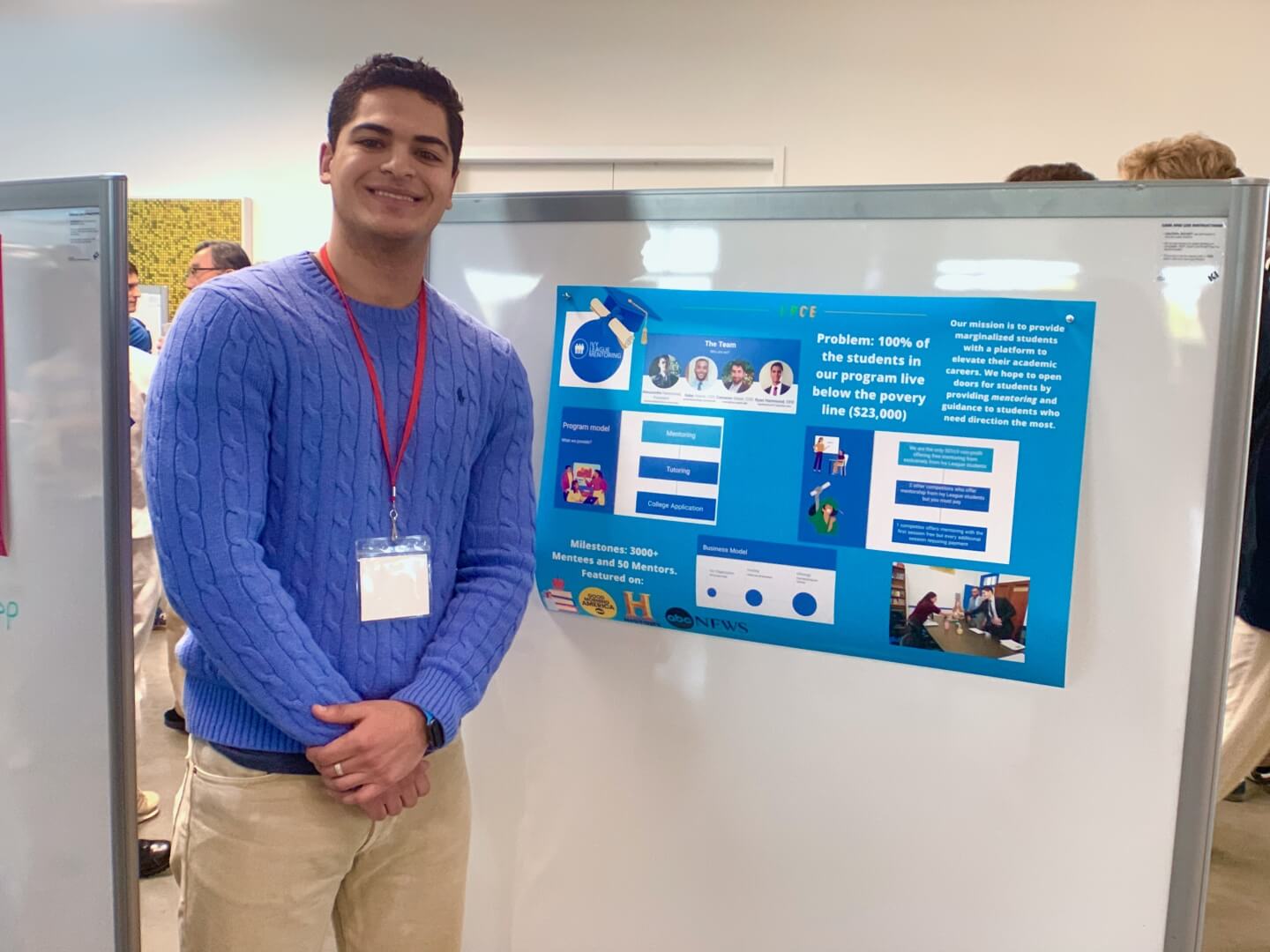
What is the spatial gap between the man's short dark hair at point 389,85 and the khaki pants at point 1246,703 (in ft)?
6.38

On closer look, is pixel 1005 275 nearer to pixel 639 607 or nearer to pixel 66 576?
pixel 639 607

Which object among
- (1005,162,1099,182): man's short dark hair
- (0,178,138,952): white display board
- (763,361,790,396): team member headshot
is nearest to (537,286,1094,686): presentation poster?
(763,361,790,396): team member headshot

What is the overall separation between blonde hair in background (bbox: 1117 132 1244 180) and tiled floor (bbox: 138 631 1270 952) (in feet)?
5.95

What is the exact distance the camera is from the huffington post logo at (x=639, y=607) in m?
1.56

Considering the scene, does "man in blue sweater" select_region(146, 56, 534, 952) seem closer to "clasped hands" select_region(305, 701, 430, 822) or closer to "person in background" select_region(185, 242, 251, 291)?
"clasped hands" select_region(305, 701, 430, 822)

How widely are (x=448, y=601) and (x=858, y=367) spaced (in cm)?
68

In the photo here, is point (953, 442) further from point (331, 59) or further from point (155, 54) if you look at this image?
point (155, 54)

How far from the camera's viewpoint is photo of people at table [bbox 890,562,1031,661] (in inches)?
53.2

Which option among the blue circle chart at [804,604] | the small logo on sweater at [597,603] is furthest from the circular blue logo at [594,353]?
the blue circle chart at [804,604]

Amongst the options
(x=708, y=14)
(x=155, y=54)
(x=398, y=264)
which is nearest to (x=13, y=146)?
(x=155, y=54)

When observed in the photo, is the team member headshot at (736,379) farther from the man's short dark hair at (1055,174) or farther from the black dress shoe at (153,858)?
the black dress shoe at (153,858)

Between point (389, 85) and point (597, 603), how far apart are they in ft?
2.76

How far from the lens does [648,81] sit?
13.7 feet

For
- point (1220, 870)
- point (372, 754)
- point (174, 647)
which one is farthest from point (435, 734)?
point (1220, 870)
